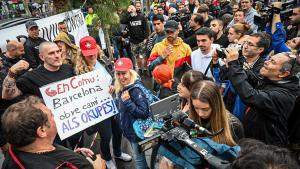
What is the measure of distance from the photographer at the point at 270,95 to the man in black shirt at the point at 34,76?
209 cm

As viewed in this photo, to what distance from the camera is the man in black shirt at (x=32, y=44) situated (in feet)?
19.0

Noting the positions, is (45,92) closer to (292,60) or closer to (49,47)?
(49,47)

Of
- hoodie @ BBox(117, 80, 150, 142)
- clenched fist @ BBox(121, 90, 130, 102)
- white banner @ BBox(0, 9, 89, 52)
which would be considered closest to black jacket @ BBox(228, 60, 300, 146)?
hoodie @ BBox(117, 80, 150, 142)

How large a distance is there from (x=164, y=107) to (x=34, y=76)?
201 cm

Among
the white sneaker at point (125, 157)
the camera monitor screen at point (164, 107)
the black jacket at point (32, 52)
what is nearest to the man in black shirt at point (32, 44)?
the black jacket at point (32, 52)

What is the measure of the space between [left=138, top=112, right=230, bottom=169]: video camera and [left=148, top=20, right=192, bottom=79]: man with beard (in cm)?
250

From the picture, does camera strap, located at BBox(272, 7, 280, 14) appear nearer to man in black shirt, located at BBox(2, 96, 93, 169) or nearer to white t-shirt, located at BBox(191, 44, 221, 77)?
white t-shirt, located at BBox(191, 44, 221, 77)

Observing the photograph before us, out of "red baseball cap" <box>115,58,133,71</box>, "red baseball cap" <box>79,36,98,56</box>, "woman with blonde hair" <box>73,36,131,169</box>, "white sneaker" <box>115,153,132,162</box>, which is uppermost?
"red baseball cap" <box>79,36,98,56</box>

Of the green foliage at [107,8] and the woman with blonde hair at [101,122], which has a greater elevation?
the green foliage at [107,8]

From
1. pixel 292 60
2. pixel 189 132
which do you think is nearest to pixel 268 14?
pixel 292 60

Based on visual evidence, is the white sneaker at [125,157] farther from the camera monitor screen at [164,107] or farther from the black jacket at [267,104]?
the camera monitor screen at [164,107]

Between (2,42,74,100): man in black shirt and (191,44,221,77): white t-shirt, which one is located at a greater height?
(2,42,74,100): man in black shirt

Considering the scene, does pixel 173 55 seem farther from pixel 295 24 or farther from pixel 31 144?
pixel 31 144

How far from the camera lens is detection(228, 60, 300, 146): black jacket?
245 cm
